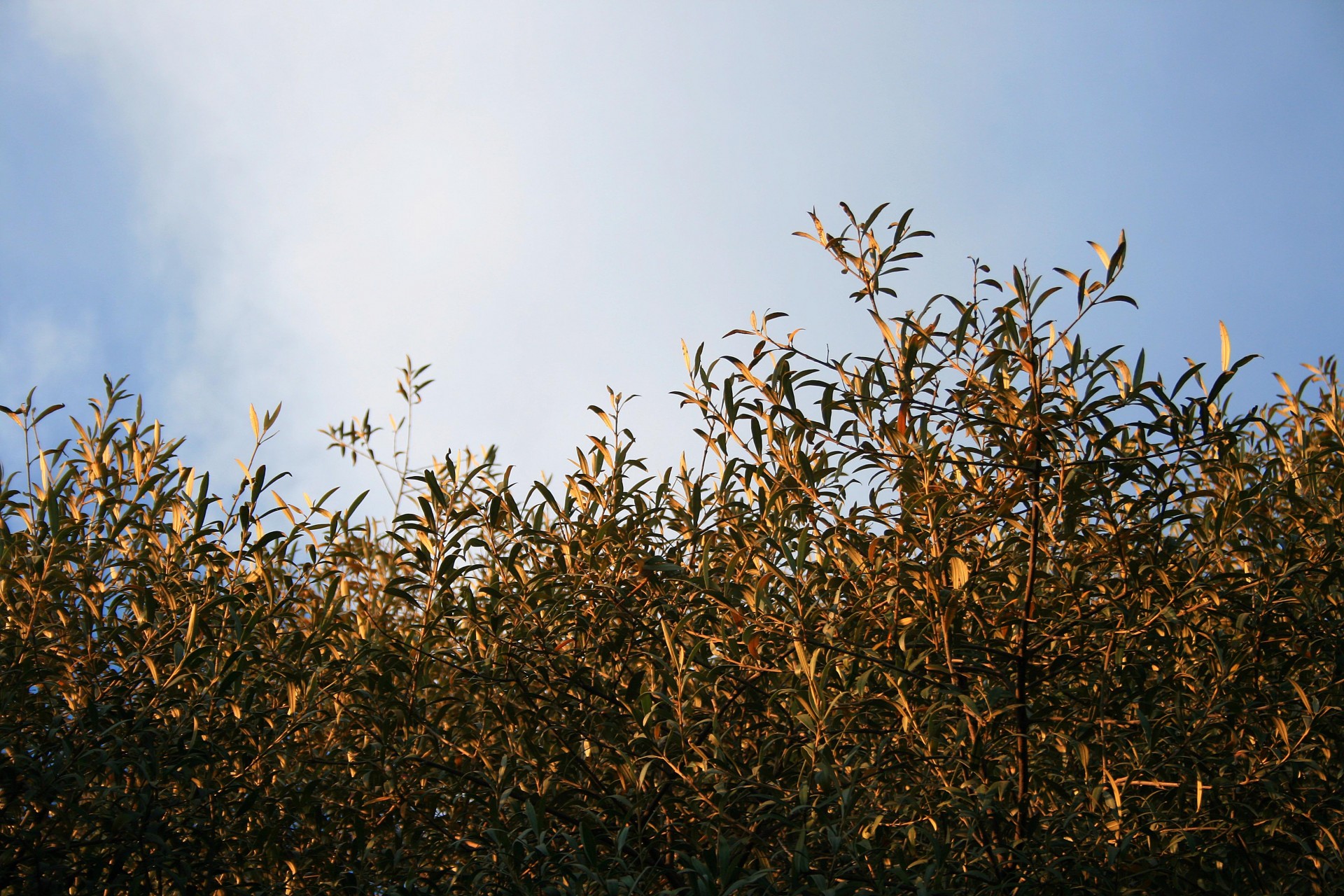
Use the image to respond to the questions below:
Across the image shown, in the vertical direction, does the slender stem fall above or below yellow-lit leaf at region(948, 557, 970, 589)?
below

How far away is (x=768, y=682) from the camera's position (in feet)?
7.50

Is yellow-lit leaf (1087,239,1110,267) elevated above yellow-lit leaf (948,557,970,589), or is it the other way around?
yellow-lit leaf (1087,239,1110,267)

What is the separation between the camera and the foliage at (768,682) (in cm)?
193

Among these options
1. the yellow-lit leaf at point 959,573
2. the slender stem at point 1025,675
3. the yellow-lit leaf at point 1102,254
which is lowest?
the slender stem at point 1025,675

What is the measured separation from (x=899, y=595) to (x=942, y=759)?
366 millimetres

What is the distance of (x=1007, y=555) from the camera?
7.68ft

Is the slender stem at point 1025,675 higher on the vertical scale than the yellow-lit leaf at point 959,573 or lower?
lower

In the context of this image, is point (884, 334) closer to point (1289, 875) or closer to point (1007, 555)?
point (1007, 555)

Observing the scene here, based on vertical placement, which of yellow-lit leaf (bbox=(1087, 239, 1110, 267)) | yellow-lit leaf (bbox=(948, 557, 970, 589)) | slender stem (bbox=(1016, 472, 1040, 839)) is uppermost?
yellow-lit leaf (bbox=(1087, 239, 1110, 267))

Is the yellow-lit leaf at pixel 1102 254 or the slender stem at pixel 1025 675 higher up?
the yellow-lit leaf at pixel 1102 254

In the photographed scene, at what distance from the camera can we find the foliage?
6.33ft

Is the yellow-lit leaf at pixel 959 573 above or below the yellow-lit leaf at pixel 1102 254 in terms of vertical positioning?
below

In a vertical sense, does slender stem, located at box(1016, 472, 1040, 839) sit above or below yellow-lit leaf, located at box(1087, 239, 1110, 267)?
below

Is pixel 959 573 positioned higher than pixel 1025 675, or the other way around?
pixel 959 573
